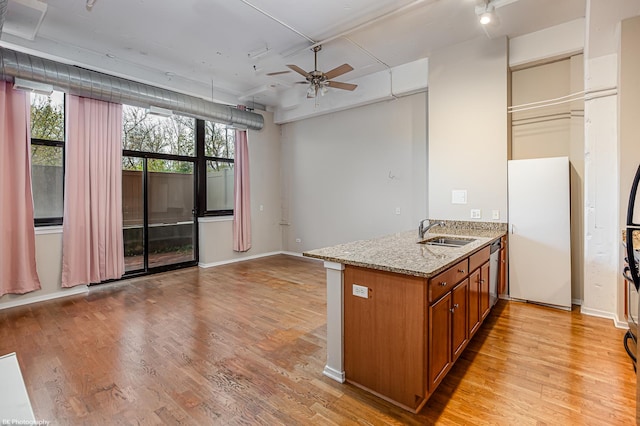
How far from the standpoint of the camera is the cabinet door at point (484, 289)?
2.95 m

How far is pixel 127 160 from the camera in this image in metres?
5.13

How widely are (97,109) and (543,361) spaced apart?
20.3 ft

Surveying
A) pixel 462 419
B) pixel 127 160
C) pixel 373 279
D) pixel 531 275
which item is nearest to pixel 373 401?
pixel 462 419

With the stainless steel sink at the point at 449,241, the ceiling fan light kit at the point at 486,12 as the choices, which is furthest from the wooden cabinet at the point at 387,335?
the ceiling fan light kit at the point at 486,12

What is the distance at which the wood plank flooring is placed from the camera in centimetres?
196

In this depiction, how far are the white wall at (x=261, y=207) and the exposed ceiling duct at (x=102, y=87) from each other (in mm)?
1089

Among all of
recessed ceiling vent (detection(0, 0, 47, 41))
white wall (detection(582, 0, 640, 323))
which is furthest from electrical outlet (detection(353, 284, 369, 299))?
recessed ceiling vent (detection(0, 0, 47, 41))

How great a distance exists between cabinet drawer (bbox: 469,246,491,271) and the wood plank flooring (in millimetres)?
741

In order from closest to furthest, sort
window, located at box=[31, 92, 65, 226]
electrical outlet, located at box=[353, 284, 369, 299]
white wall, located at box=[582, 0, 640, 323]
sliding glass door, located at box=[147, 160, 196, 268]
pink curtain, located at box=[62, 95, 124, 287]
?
electrical outlet, located at box=[353, 284, 369, 299], white wall, located at box=[582, 0, 640, 323], window, located at box=[31, 92, 65, 226], pink curtain, located at box=[62, 95, 124, 287], sliding glass door, located at box=[147, 160, 196, 268]

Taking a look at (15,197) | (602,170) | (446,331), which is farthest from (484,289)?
(15,197)

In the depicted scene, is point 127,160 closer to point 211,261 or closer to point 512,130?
point 211,261

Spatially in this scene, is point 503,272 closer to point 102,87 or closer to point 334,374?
Answer: point 334,374

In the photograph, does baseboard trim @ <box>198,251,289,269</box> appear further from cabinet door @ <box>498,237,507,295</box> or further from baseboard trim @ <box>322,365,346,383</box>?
cabinet door @ <box>498,237,507,295</box>

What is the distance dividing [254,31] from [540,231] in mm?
4324
